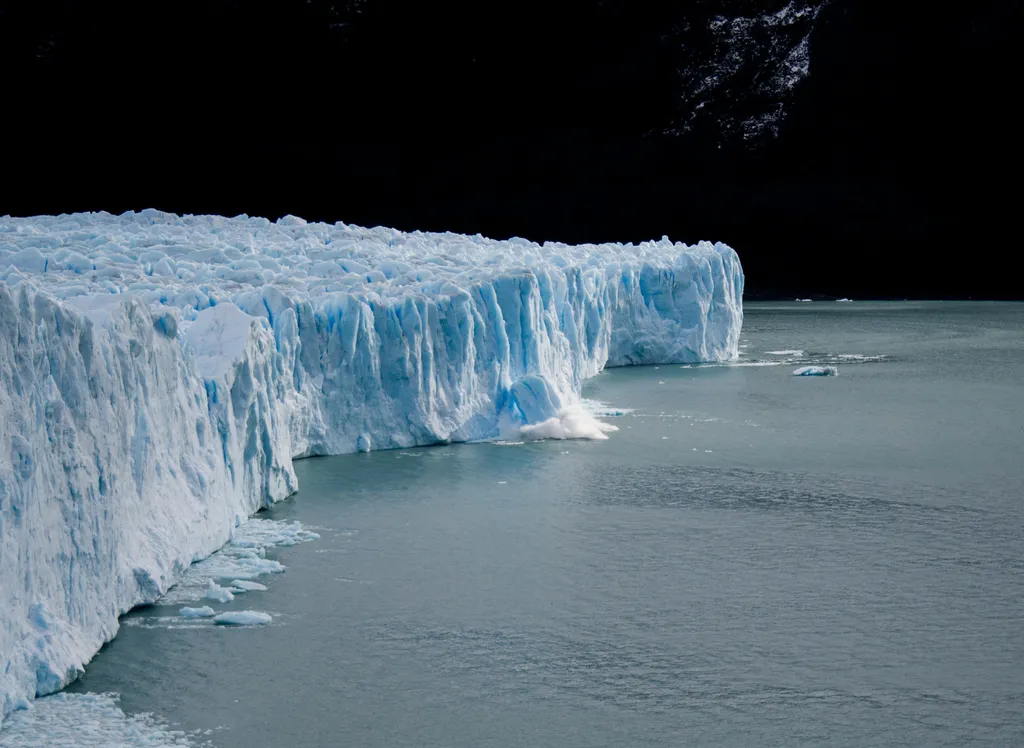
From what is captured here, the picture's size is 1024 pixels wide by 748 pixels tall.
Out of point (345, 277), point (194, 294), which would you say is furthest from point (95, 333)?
point (345, 277)

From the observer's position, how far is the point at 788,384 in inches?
525

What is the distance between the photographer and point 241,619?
207 inches

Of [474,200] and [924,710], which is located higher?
[474,200]

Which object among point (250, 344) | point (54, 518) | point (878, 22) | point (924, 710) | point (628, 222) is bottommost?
point (924, 710)

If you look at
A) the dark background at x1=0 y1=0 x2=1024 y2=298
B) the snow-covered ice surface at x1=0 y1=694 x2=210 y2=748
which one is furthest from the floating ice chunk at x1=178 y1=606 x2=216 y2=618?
the dark background at x1=0 y1=0 x2=1024 y2=298

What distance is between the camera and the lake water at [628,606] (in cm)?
445

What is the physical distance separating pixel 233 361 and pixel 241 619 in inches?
68.0

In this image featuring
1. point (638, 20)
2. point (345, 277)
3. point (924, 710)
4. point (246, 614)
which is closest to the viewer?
point (924, 710)

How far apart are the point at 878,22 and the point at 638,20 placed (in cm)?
663

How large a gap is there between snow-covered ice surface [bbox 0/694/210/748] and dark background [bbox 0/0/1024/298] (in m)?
28.7

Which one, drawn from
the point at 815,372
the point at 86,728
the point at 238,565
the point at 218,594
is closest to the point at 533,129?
the point at 815,372

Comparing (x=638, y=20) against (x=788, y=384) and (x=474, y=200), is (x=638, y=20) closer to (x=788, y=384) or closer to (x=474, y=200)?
(x=474, y=200)

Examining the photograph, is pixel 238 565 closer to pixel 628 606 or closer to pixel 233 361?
pixel 233 361

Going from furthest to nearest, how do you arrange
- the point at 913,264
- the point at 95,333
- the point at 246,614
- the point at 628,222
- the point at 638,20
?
the point at 638,20, the point at 628,222, the point at 913,264, the point at 246,614, the point at 95,333
